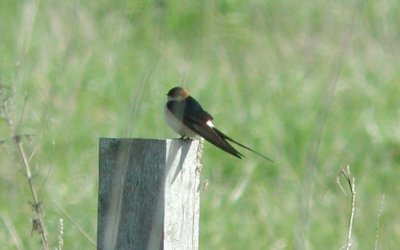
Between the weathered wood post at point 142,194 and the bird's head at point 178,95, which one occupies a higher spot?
the bird's head at point 178,95

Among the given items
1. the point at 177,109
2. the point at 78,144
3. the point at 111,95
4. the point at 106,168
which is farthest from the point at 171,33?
the point at 106,168

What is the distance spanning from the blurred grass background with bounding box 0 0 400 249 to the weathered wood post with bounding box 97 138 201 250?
2.74m

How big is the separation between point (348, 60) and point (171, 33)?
1.40 meters

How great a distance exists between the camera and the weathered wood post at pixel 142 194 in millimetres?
3037

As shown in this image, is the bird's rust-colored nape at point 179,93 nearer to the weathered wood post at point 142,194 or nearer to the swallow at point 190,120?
the swallow at point 190,120

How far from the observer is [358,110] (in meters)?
8.62

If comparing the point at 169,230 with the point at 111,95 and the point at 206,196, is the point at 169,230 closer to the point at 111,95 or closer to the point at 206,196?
the point at 206,196

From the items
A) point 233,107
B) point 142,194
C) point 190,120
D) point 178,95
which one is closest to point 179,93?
point 178,95

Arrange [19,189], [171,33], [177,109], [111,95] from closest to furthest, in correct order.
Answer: [177,109] < [19,189] < [111,95] < [171,33]

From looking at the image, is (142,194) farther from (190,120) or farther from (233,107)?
(233,107)

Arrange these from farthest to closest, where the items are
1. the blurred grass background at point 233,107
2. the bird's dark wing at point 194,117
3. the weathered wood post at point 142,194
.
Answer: the blurred grass background at point 233,107, the bird's dark wing at point 194,117, the weathered wood post at point 142,194

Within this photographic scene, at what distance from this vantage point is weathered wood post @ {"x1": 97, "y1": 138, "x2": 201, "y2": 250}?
9.96ft

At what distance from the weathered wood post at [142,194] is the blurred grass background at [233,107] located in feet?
9.00

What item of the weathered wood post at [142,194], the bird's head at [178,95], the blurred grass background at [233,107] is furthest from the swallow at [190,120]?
the blurred grass background at [233,107]
